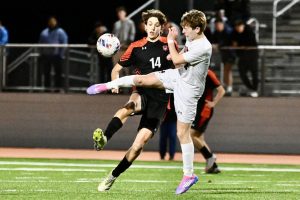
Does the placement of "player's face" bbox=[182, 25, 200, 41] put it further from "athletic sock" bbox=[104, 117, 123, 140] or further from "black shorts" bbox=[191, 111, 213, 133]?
"black shorts" bbox=[191, 111, 213, 133]

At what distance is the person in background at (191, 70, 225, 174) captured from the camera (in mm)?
17625

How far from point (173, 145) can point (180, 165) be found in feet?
4.21

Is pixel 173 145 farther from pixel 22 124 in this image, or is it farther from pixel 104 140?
pixel 104 140

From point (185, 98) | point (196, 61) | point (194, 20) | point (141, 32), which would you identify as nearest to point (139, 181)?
point (185, 98)

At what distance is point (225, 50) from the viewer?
76.0ft

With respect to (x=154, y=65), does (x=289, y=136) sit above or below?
below

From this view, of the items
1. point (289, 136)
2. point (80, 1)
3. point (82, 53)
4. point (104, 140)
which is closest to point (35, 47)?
point (82, 53)

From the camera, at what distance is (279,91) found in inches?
910

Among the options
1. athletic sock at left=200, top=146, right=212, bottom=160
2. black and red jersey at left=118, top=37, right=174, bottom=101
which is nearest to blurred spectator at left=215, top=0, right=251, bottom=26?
athletic sock at left=200, top=146, right=212, bottom=160

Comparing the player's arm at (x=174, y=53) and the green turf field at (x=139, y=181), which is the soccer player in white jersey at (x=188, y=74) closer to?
the player's arm at (x=174, y=53)

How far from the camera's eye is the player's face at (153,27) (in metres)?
13.8

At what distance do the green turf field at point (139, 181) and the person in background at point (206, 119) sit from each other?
317 mm

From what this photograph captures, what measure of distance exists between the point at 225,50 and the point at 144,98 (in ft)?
31.4

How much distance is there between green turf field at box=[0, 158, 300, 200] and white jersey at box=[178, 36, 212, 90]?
153 centimetres
